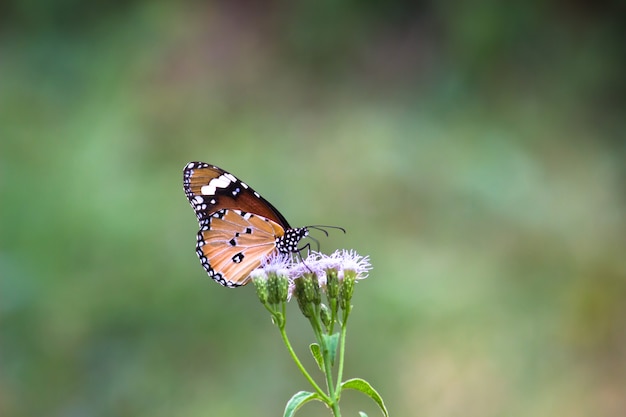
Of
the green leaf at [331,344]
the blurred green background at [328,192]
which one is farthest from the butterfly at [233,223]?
the blurred green background at [328,192]

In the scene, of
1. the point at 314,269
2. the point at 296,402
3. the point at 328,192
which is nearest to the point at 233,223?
the point at 314,269

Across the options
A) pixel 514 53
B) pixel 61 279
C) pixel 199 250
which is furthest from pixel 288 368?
pixel 514 53

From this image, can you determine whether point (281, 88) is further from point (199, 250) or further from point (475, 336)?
point (199, 250)

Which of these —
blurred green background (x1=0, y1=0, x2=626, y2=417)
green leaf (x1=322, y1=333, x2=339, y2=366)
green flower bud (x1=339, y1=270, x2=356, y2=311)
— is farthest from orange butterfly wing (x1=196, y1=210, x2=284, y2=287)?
blurred green background (x1=0, y1=0, x2=626, y2=417)

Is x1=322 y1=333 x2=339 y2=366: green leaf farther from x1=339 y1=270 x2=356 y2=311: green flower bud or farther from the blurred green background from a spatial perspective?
the blurred green background

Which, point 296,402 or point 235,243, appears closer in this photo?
point 296,402

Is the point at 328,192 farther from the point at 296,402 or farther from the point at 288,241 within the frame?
the point at 296,402
